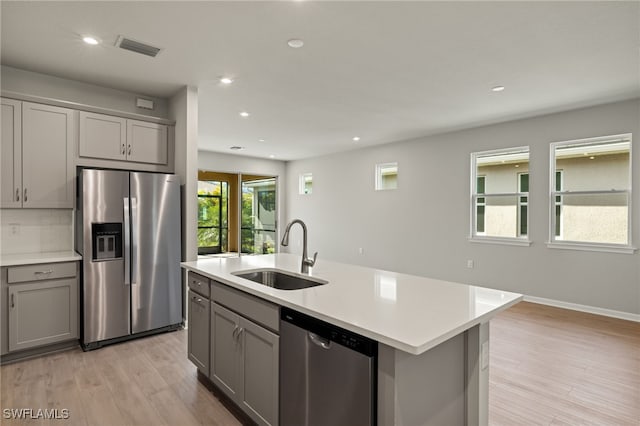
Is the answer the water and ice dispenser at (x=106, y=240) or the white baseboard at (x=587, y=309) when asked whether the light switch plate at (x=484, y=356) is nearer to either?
the water and ice dispenser at (x=106, y=240)

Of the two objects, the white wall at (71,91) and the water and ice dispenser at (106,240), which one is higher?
the white wall at (71,91)

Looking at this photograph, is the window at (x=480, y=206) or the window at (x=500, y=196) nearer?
the window at (x=500, y=196)

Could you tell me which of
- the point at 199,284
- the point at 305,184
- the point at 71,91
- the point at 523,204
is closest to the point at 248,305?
the point at 199,284

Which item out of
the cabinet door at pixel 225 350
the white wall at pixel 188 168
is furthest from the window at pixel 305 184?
the cabinet door at pixel 225 350

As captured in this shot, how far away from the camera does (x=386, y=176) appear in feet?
22.7

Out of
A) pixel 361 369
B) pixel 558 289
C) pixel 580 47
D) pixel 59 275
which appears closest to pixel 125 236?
pixel 59 275

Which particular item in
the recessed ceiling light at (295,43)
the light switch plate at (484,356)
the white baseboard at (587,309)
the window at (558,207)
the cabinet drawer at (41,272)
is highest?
the recessed ceiling light at (295,43)

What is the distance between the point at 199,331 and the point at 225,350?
0.44 metres

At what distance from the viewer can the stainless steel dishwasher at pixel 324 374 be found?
132 centimetres

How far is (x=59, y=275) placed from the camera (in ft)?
9.91

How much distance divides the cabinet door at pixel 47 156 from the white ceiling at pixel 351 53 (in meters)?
0.47

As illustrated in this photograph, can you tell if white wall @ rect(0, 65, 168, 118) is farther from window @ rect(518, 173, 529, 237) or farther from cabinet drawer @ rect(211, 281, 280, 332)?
window @ rect(518, 173, 529, 237)

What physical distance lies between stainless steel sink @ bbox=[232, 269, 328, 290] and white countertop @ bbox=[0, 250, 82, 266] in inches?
70.4

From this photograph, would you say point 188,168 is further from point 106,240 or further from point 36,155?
point 36,155
